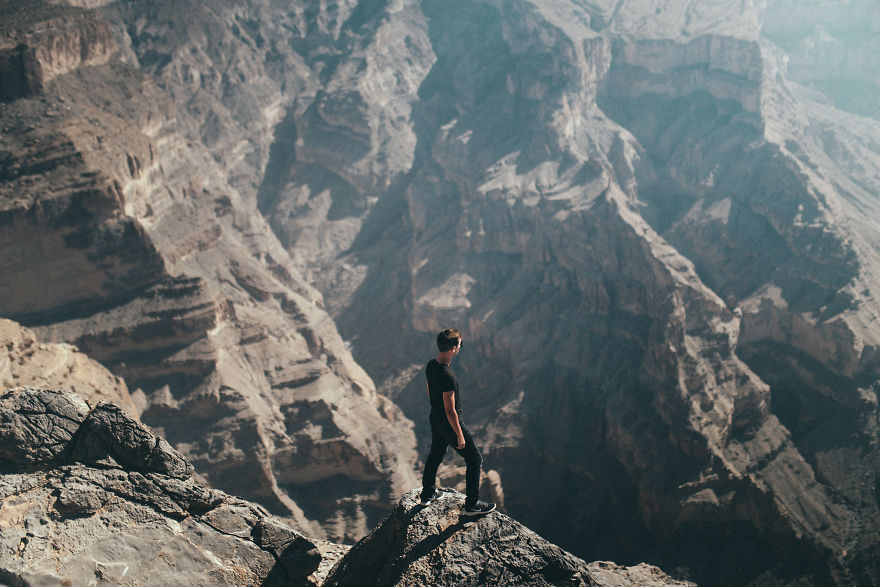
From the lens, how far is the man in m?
13.9

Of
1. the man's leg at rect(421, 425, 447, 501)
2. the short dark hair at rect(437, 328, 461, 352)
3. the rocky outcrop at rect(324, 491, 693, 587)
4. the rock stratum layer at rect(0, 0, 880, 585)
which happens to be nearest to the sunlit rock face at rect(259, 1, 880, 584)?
the rock stratum layer at rect(0, 0, 880, 585)

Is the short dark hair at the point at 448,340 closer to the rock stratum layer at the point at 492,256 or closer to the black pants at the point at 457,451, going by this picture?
the black pants at the point at 457,451

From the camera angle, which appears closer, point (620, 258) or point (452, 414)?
point (452, 414)

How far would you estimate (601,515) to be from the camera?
48.6 metres

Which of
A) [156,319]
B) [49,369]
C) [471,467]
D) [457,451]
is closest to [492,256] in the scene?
[156,319]

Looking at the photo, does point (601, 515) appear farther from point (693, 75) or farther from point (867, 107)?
point (867, 107)

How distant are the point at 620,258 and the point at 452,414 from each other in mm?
51073

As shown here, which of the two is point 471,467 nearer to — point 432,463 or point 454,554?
point 432,463

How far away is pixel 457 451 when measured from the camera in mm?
14258

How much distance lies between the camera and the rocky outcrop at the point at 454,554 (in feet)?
44.2

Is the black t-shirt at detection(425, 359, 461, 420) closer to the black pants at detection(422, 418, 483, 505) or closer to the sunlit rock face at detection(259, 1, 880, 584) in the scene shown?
the black pants at detection(422, 418, 483, 505)

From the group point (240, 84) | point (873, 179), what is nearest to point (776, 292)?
point (873, 179)

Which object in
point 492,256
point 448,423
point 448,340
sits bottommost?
point 448,423

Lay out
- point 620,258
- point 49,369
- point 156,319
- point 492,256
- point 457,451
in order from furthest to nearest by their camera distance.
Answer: point 492,256
point 620,258
point 156,319
point 49,369
point 457,451
